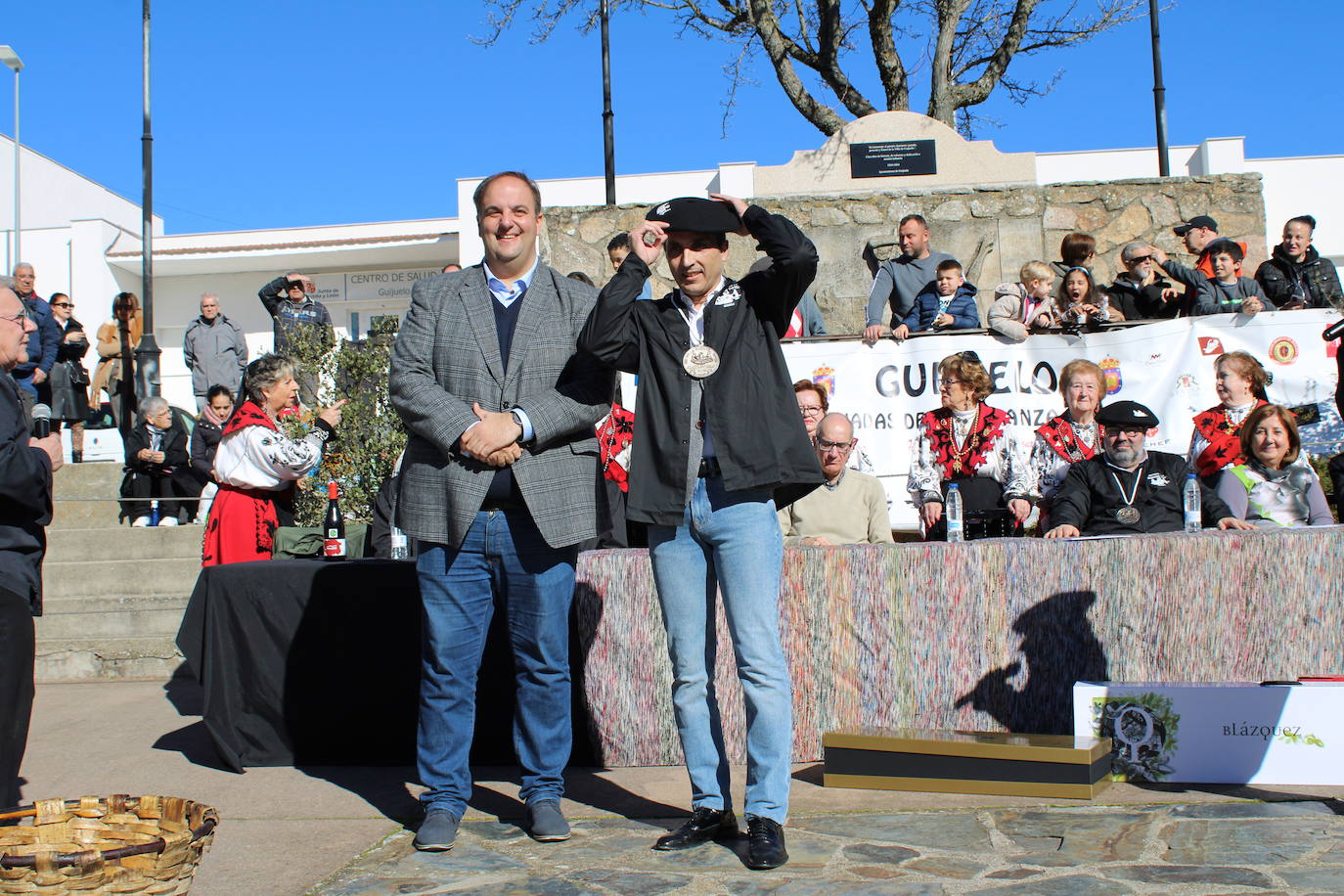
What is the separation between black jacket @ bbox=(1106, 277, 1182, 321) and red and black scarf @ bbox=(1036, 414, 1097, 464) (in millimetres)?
2468

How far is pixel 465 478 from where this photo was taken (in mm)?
3637

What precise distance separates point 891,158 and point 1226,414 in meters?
5.43

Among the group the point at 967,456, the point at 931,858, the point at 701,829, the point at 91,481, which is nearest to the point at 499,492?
the point at 701,829

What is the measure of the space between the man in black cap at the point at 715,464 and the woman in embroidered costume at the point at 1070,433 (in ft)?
9.31

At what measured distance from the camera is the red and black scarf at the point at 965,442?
239 inches

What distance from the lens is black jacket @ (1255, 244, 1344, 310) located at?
27.1 ft

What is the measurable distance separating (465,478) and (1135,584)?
2.50 meters

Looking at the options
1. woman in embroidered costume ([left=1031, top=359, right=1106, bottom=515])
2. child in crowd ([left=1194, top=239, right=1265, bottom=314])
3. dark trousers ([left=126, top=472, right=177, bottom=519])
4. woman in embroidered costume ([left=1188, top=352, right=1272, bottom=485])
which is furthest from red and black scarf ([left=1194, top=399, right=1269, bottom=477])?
dark trousers ([left=126, top=472, right=177, bottom=519])

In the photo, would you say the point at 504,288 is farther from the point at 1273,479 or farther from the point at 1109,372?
the point at 1109,372

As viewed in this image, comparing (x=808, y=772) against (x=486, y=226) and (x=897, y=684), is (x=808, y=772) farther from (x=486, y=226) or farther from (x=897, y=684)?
(x=486, y=226)

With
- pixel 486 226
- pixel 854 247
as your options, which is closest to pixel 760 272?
Result: pixel 486 226

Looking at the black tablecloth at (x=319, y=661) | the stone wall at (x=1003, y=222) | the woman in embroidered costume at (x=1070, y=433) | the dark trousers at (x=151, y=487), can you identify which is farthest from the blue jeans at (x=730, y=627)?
the dark trousers at (x=151, y=487)

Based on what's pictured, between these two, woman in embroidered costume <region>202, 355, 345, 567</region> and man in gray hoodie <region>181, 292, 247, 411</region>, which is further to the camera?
man in gray hoodie <region>181, 292, 247, 411</region>

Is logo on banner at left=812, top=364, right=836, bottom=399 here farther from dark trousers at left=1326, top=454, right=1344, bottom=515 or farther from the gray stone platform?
the gray stone platform
